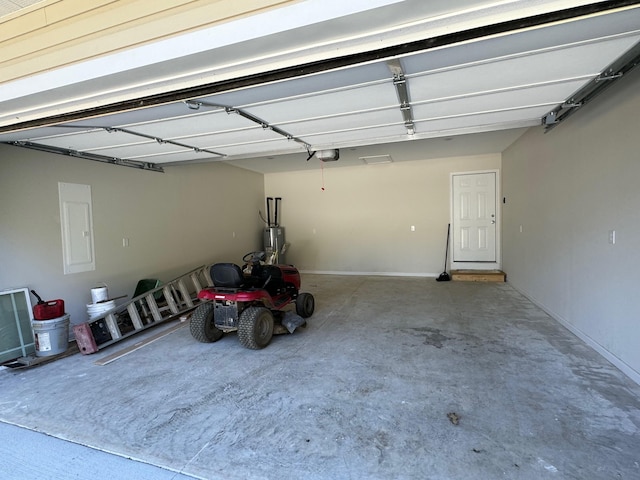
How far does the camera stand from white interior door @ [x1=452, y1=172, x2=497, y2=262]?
6852mm

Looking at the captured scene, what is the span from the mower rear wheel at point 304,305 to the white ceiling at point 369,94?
2033 mm

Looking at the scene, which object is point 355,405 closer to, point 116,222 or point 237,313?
point 237,313

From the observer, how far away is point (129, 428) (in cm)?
211

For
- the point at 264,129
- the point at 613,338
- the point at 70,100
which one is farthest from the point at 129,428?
the point at 613,338

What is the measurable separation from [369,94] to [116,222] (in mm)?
3865

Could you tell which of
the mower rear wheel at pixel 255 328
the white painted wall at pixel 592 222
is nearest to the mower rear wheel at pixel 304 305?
the mower rear wheel at pixel 255 328

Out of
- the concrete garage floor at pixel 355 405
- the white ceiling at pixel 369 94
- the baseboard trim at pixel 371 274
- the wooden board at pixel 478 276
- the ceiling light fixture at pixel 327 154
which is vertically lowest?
the concrete garage floor at pixel 355 405

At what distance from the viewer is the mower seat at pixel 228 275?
351cm

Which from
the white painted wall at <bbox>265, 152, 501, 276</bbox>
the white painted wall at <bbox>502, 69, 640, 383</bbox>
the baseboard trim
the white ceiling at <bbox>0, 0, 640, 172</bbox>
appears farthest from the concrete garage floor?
the white painted wall at <bbox>265, 152, 501, 276</bbox>

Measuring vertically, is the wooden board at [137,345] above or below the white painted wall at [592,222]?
below

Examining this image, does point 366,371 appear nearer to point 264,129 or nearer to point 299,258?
point 264,129

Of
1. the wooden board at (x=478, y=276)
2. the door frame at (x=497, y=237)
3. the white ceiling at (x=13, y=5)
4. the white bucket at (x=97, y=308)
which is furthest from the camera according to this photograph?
the door frame at (x=497, y=237)

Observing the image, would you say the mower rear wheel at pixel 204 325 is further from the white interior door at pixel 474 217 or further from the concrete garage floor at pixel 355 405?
the white interior door at pixel 474 217

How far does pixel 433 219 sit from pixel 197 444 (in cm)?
647
